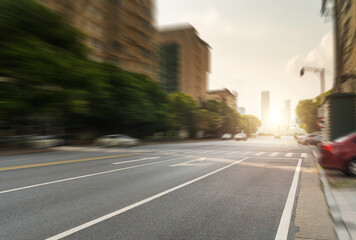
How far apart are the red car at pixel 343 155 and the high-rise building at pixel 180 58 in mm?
75468

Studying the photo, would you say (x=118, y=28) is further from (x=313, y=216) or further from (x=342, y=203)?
(x=313, y=216)

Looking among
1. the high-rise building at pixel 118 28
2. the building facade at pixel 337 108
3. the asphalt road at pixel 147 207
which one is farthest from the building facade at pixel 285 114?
the asphalt road at pixel 147 207

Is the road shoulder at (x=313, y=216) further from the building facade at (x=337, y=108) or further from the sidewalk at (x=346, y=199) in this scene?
the building facade at (x=337, y=108)

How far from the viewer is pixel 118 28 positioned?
44188 millimetres

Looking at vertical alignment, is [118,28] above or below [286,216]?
above

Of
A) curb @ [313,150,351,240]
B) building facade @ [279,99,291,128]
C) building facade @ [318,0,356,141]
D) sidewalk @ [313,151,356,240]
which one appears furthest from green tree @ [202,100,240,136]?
building facade @ [279,99,291,128]

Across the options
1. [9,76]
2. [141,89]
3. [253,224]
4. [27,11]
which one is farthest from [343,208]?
[141,89]

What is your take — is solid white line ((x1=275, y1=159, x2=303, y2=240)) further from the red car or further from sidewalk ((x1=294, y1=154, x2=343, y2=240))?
the red car

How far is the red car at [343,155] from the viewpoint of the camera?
319 inches

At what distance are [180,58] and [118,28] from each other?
145 ft

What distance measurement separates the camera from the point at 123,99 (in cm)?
3112

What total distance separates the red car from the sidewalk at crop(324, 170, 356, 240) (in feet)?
1.40

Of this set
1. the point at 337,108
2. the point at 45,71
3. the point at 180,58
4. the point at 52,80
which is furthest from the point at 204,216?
the point at 180,58

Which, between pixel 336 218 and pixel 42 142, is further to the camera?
pixel 42 142
